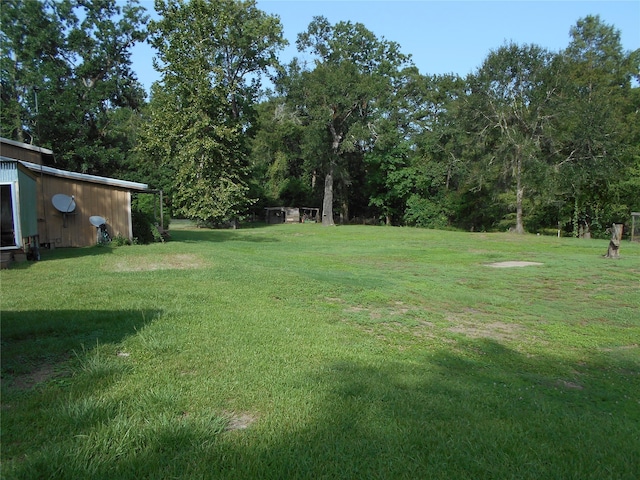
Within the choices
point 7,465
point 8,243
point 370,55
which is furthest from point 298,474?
point 370,55

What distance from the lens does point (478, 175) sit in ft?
123

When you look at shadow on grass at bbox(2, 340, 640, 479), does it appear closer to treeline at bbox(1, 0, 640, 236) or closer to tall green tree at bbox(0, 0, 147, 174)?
treeline at bbox(1, 0, 640, 236)

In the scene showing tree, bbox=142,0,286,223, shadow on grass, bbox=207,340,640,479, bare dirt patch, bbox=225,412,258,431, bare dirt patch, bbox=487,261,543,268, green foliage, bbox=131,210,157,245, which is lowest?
bare dirt patch, bbox=487,261,543,268

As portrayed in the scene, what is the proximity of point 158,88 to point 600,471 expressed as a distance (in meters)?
29.6

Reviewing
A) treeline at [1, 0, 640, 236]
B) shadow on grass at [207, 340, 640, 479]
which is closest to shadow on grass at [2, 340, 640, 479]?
shadow on grass at [207, 340, 640, 479]

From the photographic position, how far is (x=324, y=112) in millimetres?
39031

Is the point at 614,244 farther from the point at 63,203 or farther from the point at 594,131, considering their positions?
the point at 63,203

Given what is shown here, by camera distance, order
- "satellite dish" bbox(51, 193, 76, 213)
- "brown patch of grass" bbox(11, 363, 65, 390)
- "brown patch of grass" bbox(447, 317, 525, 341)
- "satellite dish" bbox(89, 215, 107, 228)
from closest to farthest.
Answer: "brown patch of grass" bbox(11, 363, 65, 390), "brown patch of grass" bbox(447, 317, 525, 341), "satellite dish" bbox(51, 193, 76, 213), "satellite dish" bbox(89, 215, 107, 228)

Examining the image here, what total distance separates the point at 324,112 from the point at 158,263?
29871 millimetres

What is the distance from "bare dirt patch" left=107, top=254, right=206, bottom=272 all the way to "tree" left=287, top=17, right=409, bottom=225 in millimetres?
28453

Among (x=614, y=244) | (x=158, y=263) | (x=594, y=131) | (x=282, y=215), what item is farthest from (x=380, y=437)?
(x=282, y=215)

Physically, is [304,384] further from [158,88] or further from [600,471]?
[158,88]

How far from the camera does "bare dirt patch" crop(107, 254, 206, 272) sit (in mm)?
10858

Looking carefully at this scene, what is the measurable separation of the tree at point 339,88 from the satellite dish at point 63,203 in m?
26.0
